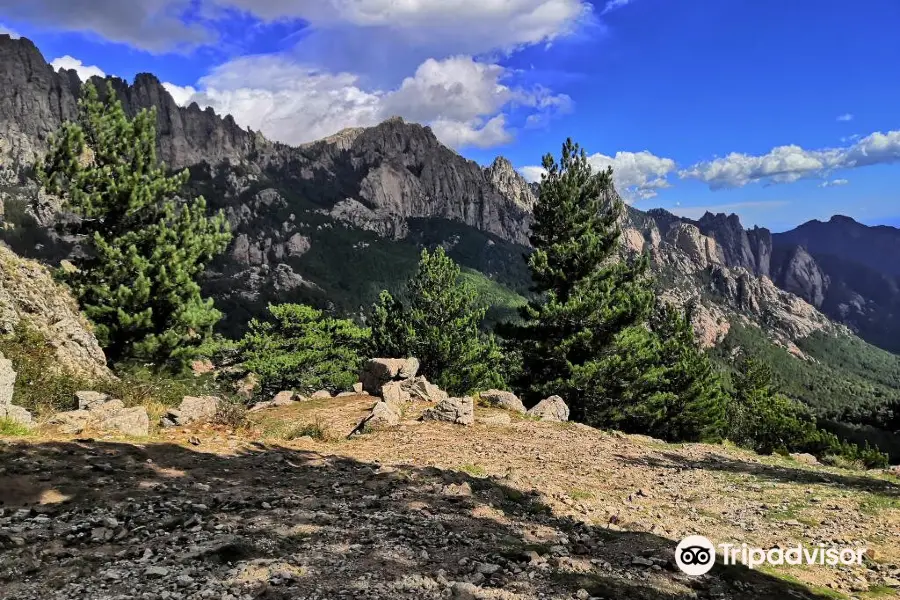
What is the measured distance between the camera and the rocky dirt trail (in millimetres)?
4902

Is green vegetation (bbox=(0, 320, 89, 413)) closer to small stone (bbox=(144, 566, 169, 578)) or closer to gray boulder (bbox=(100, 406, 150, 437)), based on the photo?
gray boulder (bbox=(100, 406, 150, 437))

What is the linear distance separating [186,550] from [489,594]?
10.8ft

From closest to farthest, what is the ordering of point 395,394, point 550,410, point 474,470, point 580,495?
1. point 580,495
2. point 474,470
3. point 395,394
4. point 550,410

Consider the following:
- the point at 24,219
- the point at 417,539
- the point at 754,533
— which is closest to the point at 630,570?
the point at 417,539

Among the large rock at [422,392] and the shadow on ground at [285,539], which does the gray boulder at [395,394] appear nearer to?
the large rock at [422,392]

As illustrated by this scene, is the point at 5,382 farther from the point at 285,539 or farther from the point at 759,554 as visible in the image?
the point at 759,554

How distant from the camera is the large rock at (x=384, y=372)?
75.2ft

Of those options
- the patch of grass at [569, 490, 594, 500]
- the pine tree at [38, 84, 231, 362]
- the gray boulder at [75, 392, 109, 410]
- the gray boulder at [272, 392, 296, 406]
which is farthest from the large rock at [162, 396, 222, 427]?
the pine tree at [38, 84, 231, 362]

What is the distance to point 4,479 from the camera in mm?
6652

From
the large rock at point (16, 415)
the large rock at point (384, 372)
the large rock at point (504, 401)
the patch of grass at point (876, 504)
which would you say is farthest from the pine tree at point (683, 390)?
the large rock at point (16, 415)

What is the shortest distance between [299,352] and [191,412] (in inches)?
852

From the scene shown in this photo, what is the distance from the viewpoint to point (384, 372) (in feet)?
75.6

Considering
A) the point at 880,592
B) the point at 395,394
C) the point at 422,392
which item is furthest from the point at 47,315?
the point at 880,592

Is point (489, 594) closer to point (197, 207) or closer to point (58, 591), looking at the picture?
point (58, 591)
